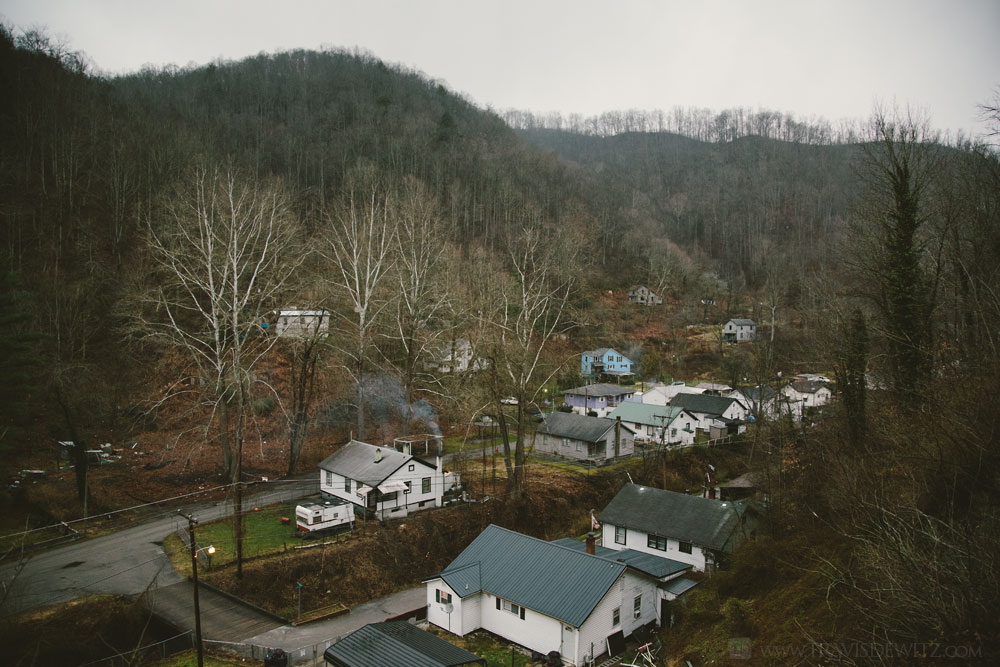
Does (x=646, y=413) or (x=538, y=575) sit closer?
(x=538, y=575)

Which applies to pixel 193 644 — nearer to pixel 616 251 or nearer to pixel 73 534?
pixel 73 534

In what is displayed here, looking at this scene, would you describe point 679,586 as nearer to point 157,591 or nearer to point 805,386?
point 157,591

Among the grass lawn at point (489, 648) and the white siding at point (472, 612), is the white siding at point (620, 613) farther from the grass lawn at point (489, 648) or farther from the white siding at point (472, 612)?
the white siding at point (472, 612)

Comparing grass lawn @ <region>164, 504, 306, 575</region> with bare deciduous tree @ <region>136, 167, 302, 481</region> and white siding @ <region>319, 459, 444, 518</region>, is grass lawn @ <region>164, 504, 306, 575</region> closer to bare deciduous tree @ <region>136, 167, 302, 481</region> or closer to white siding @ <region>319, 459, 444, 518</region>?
white siding @ <region>319, 459, 444, 518</region>

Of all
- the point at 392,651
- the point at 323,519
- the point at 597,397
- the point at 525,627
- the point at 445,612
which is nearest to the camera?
the point at 392,651

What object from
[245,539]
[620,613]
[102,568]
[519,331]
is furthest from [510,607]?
[519,331]

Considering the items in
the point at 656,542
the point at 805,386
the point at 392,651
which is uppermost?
the point at 805,386

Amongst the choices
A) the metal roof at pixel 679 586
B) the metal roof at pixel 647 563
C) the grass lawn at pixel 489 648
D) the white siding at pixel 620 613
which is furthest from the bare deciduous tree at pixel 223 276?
the metal roof at pixel 679 586

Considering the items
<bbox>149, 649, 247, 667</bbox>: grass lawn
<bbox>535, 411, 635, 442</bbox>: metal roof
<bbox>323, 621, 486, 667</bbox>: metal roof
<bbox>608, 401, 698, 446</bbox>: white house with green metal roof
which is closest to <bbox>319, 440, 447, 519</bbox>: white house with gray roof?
<bbox>149, 649, 247, 667</bbox>: grass lawn
